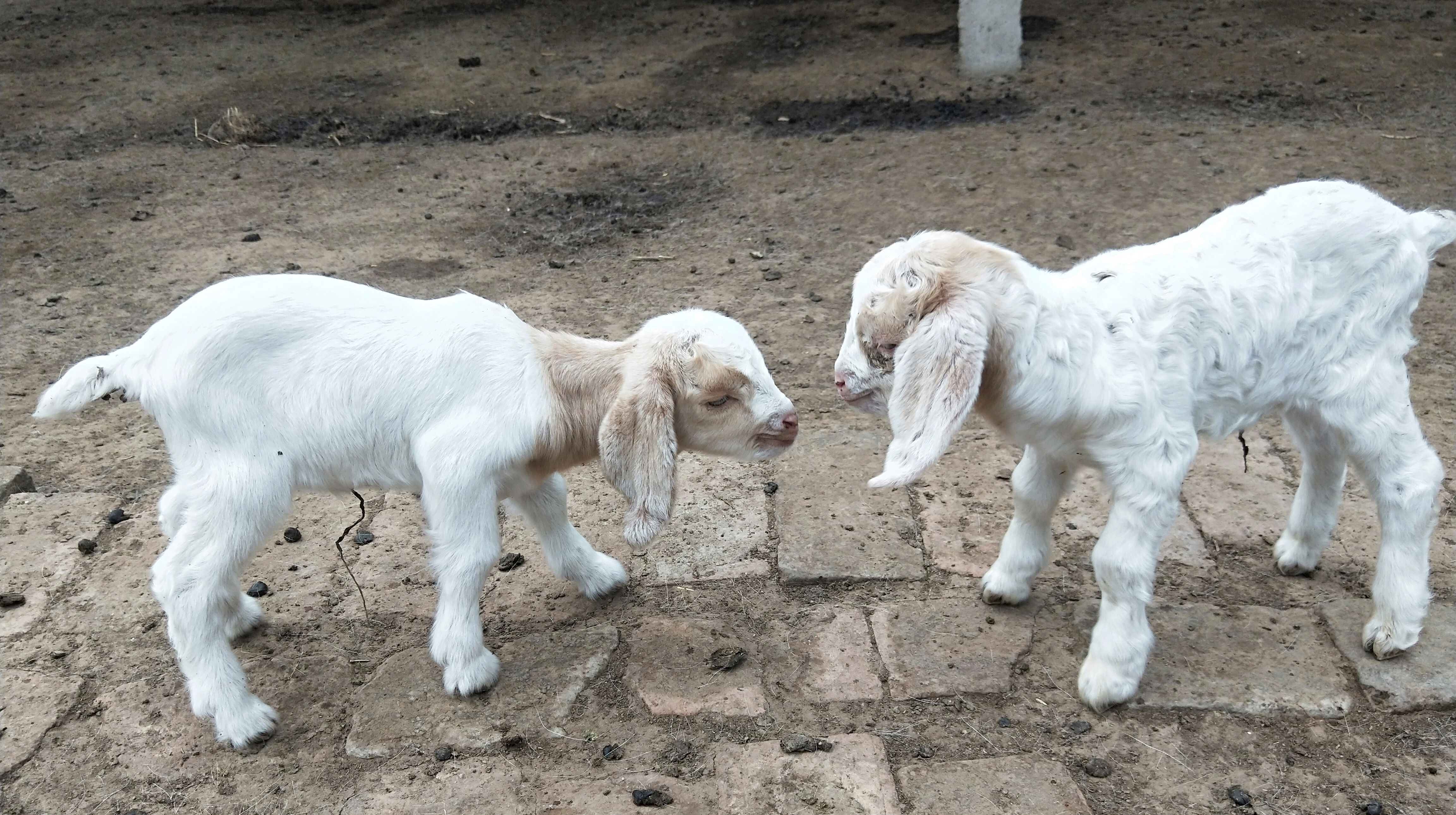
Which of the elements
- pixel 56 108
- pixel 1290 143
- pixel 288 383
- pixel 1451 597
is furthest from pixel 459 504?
pixel 56 108

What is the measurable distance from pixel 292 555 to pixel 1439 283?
515 cm

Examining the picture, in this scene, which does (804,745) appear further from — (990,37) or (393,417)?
(990,37)

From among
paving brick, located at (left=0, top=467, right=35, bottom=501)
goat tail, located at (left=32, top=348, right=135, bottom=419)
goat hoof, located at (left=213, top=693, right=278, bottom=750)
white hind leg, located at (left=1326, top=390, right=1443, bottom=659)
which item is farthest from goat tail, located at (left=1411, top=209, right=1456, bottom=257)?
paving brick, located at (left=0, top=467, right=35, bottom=501)

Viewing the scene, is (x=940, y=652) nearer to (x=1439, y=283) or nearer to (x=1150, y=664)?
(x=1150, y=664)

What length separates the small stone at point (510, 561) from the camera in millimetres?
3922

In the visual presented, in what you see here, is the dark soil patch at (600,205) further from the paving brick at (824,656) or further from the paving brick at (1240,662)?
the paving brick at (1240,662)

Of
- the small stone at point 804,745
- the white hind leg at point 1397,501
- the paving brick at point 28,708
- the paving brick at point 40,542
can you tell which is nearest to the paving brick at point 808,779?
the small stone at point 804,745

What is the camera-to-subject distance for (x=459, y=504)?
3.05 meters

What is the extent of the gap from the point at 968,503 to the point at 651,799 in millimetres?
1743

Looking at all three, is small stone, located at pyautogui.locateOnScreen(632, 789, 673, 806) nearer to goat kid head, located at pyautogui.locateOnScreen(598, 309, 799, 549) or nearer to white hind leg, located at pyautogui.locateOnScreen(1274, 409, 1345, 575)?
goat kid head, located at pyautogui.locateOnScreen(598, 309, 799, 549)

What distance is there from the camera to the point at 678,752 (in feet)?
10.0

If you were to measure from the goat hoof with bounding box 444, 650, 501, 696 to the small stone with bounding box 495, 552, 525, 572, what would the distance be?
2.14ft

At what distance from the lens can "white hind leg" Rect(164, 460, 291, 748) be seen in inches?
118

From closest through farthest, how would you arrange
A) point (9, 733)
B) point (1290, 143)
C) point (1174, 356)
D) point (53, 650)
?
point (1174, 356), point (9, 733), point (53, 650), point (1290, 143)
